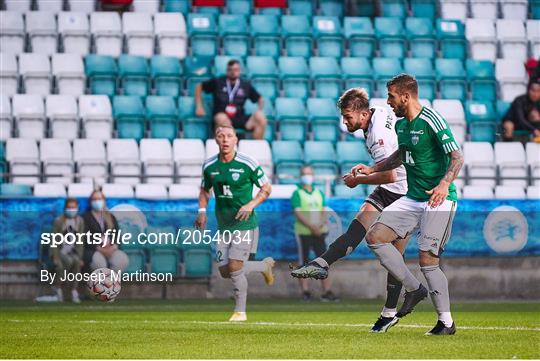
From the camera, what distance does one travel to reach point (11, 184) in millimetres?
16859

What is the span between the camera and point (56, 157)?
17.6 metres

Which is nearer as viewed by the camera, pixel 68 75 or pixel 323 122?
pixel 68 75

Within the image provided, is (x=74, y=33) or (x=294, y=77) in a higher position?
(x=74, y=33)

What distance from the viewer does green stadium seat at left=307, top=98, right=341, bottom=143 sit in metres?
19.5

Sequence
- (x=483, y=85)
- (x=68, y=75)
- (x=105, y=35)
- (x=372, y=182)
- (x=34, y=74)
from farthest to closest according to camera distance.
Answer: (x=483, y=85)
(x=105, y=35)
(x=68, y=75)
(x=34, y=74)
(x=372, y=182)

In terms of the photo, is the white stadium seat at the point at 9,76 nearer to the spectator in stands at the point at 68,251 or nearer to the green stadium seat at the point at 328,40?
the spectator in stands at the point at 68,251

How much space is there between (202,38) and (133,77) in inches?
66.7

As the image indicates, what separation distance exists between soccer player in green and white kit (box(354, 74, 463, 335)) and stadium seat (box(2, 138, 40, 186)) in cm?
891

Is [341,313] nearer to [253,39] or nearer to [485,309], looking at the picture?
[485,309]

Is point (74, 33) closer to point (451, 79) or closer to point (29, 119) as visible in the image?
point (29, 119)

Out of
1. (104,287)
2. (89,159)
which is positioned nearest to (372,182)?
(104,287)

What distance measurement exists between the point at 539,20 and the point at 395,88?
556 inches

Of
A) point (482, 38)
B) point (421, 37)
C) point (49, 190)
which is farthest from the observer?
point (482, 38)

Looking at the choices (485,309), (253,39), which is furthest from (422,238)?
(253,39)
